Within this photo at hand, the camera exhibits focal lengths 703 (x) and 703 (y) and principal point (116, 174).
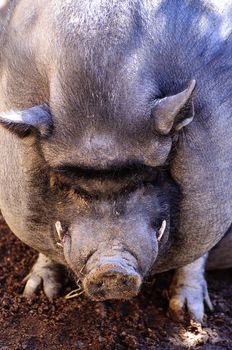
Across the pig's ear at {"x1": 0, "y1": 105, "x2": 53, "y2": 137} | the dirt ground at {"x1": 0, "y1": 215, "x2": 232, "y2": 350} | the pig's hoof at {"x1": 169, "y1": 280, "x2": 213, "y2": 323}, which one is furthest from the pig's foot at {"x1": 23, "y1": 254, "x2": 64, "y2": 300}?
the pig's ear at {"x1": 0, "y1": 105, "x2": 53, "y2": 137}

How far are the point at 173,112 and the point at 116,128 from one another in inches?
8.0

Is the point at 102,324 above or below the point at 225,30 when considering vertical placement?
below

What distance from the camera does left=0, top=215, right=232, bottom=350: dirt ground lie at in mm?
3057

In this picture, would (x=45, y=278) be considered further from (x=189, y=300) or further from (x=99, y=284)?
(x=99, y=284)

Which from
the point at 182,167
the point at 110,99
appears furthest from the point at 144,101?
the point at 182,167

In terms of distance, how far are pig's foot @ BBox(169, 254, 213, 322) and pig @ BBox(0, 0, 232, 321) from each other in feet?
2.13

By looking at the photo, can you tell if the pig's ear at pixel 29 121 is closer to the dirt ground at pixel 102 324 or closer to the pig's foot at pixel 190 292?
the dirt ground at pixel 102 324

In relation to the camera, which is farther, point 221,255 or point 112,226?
point 221,255

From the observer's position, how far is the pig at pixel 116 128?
230 cm

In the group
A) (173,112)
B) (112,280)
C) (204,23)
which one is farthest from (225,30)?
(112,280)

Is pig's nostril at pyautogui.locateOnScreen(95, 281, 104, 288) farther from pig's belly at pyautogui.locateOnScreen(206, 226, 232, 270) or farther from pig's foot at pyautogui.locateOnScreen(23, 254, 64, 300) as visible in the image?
pig's belly at pyautogui.locateOnScreen(206, 226, 232, 270)

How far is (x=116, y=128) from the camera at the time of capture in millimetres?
2293

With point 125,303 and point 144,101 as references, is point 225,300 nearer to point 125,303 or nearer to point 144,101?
point 125,303

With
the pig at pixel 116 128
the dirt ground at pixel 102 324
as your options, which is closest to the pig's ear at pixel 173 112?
the pig at pixel 116 128
